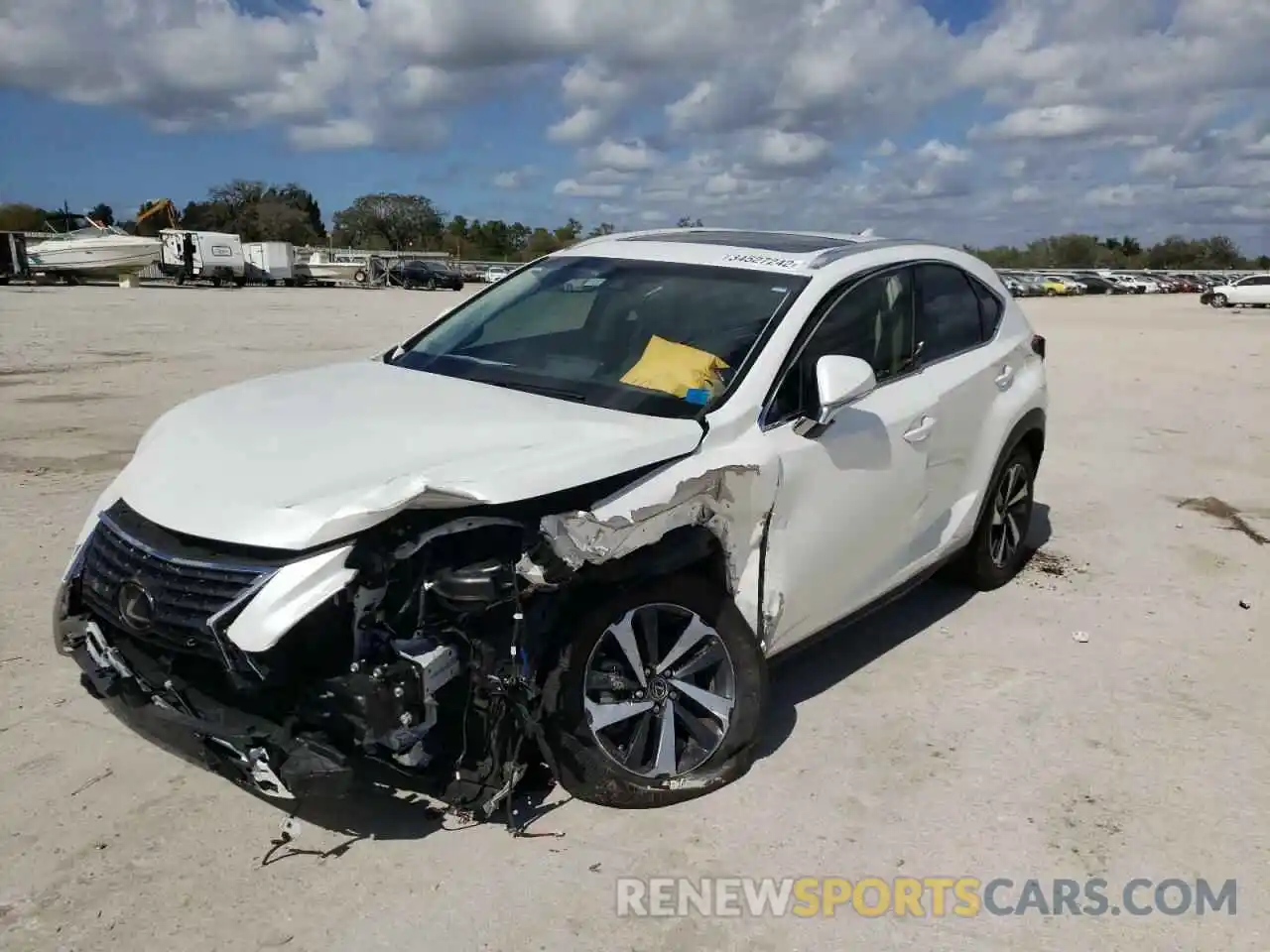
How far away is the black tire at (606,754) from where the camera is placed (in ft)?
10.5

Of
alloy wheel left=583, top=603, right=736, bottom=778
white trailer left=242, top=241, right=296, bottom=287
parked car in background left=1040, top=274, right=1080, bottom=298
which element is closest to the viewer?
alloy wheel left=583, top=603, right=736, bottom=778

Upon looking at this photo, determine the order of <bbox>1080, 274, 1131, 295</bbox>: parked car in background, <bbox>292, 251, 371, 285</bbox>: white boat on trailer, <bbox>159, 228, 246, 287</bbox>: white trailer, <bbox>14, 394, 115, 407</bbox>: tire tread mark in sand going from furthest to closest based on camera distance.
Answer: <bbox>1080, 274, 1131, 295</bbox>: parked car in background
<bbox>292, 251, 371, 285</bbox>: white boat on trailer
<bbox>159, 228, 246, 287</bbox>: white trailer
<bbox>14, 394, 115, 407</bbox>: tire tread mark in sand

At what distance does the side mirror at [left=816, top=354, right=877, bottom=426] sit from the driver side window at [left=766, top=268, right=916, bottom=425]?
0.34ft

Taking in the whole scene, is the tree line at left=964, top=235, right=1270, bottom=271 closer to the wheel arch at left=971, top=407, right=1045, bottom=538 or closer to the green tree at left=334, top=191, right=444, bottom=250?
the green tree at left=334, top=191, right=444, bottom=250

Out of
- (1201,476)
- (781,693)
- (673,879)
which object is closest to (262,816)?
(673,879)

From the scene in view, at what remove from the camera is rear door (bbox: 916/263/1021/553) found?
15.3 feet

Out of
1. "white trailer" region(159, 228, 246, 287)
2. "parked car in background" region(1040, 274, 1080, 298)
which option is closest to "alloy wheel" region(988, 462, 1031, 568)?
"white trailer" region(159, 228, 246, 287)

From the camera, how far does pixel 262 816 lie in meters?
3.35

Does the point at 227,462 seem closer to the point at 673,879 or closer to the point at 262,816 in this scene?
the point at 262,816

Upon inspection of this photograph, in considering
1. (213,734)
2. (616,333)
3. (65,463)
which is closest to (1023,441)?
(616,333)

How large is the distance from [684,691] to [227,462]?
1.63 metres

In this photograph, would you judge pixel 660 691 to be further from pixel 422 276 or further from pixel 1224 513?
pixel 422 276

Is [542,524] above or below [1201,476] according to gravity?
above

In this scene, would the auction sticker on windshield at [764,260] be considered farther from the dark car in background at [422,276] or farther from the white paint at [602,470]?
the dark car in background at [422,276]
